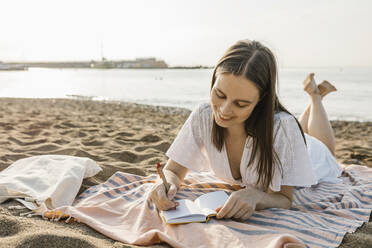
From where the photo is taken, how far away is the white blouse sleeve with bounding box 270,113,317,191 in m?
1.85

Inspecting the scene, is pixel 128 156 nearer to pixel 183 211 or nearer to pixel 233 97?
pixel 183 211

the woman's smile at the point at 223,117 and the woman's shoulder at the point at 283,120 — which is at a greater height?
the woman's smile at the point at 223,117

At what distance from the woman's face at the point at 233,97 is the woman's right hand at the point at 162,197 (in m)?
0.51

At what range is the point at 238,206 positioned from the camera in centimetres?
170

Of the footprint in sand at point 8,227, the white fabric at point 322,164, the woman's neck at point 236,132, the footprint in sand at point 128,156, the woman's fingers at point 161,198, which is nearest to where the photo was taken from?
the footprint in sand at point 8,227

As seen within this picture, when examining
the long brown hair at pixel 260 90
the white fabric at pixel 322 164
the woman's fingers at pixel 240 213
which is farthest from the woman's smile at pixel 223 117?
the white fabric at pixel 322 164

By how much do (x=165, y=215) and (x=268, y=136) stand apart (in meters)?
0.73

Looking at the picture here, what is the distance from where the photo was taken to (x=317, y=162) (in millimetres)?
2762

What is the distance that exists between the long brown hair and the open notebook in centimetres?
29

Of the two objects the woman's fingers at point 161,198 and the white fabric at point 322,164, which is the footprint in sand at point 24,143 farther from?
the white fabric at point 322,164

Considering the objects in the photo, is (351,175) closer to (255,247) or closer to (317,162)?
(317,162)

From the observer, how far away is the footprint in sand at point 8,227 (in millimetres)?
1541

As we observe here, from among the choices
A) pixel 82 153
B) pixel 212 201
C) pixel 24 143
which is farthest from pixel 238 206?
pixel 24 143

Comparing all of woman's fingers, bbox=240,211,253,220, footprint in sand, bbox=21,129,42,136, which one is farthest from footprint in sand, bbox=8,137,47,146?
woman's fingers, bbox=240,211,253,220
